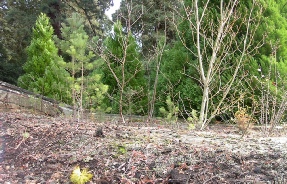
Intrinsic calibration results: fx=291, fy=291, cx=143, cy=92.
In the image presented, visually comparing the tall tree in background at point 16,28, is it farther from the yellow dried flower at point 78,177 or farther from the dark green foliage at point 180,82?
the yellow dried flower at point 78,177

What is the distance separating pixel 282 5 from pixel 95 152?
614 cm

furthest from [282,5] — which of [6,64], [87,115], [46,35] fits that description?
[6,64]

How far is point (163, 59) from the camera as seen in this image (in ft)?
29.6

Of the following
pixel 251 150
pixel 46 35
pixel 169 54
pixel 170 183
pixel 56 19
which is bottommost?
pixel 170 183

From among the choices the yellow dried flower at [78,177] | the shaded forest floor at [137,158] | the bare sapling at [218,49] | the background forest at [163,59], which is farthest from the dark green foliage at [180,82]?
the yellow dried flower at [78,177]

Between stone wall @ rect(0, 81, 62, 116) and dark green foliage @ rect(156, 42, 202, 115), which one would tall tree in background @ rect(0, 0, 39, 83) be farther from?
dark green foliage @ rect(156, 42, 202, 115)

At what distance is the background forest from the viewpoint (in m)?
4.79

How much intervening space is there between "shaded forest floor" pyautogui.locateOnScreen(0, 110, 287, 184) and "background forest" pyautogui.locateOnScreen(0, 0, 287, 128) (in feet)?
4.42

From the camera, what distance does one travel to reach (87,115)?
644 cm

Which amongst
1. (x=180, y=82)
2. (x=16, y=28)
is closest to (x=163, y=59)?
(x=180, y=82)

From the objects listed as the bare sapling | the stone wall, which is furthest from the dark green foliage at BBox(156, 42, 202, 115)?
the stone wall

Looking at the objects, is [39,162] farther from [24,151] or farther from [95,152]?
[95,152]

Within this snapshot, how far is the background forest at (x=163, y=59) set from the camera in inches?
188

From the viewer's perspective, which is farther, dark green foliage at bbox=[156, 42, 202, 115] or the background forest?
dark green foliage at bbox=[156, 42, 202, 115]
